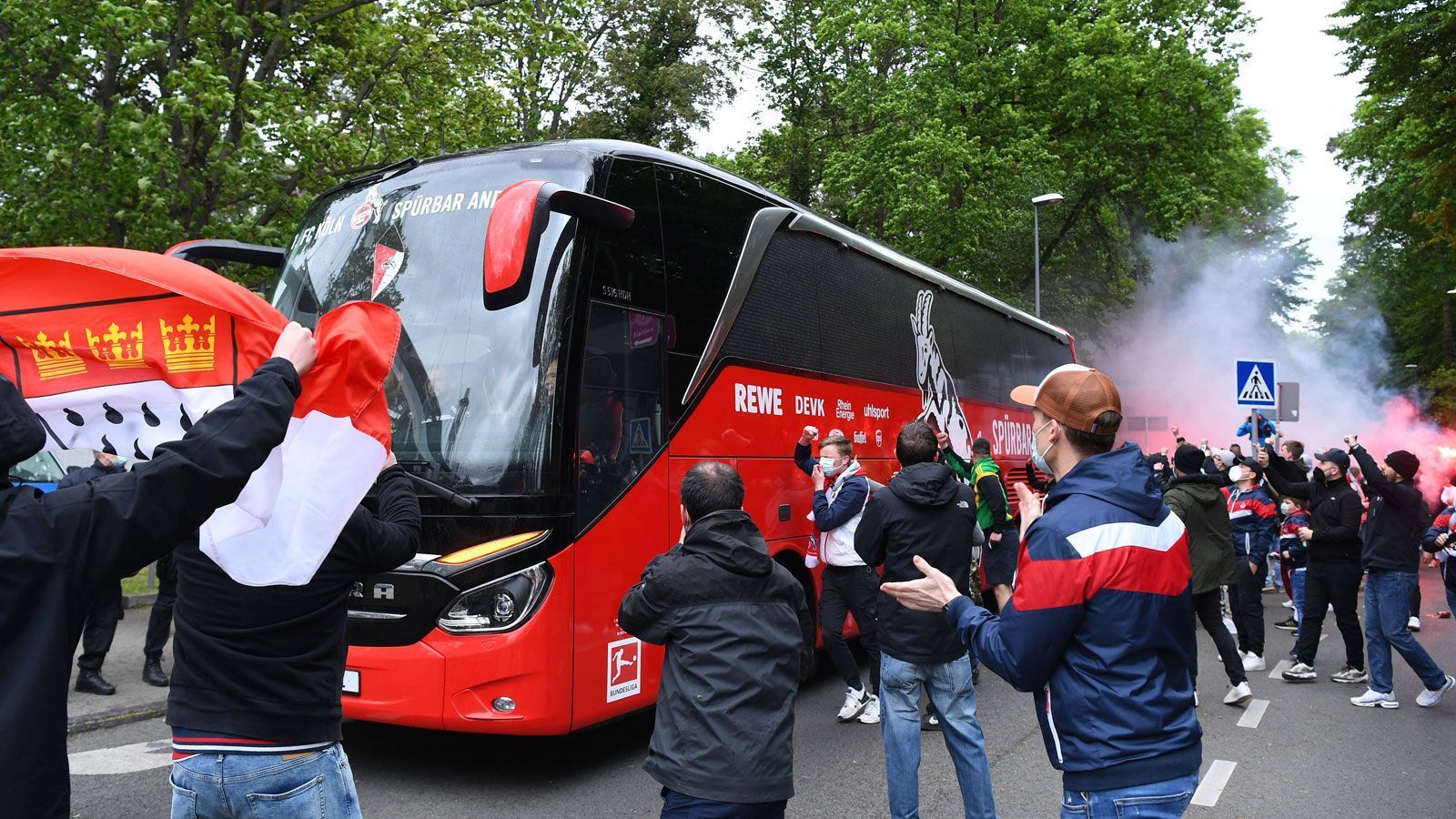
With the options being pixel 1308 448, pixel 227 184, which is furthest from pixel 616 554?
pixel 1308 448

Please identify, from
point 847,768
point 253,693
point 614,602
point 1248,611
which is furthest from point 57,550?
point 1248,611

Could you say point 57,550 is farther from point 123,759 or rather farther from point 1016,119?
point 1016,119

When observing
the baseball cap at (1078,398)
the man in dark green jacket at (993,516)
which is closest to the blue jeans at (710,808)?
the baseball cap at (1078,398)

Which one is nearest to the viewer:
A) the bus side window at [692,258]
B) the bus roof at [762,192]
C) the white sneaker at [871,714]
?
the bus roof at [762,192]

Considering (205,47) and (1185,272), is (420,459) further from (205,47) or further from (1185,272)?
(1185,272)

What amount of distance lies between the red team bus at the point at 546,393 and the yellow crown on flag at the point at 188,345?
229cm

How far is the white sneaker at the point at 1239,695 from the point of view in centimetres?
789

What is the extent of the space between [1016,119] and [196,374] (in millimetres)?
24155

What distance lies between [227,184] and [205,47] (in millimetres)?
1626

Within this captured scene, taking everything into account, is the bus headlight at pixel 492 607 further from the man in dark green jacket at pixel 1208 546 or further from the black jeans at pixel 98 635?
the man in dark green jacket at pixel 1208 546

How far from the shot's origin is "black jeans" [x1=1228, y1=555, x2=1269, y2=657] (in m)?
9.14

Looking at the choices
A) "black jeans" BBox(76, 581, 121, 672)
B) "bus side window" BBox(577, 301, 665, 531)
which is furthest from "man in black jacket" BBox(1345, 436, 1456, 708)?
"black jeans" BBox(76, 581, 121, 672)

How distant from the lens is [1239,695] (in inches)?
311

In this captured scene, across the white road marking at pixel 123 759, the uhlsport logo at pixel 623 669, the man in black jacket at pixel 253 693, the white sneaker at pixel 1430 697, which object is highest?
the man in black jacket at pixel 253 693
